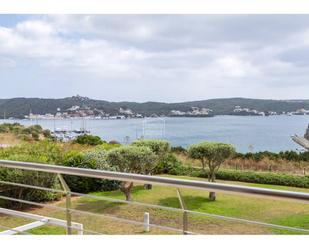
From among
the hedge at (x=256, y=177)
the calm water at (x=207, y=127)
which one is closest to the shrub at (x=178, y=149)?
the hedge at (x=256, y=177)

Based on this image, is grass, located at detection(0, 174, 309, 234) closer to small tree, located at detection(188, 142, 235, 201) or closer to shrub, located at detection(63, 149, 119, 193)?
shrub, located at detection(63, 149, 119, 193)

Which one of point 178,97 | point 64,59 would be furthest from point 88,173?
point 178,97

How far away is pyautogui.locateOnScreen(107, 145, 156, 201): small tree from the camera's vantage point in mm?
7422

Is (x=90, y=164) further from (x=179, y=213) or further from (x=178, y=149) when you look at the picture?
(x=178, y=149)

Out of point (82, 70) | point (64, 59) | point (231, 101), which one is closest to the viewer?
point (64, 59)

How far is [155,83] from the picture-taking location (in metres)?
16.2

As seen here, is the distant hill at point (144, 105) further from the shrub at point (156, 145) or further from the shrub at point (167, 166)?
the shrub at point (156, 145)

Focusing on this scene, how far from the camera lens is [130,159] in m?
7.60

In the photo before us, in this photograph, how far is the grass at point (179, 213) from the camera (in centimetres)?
532

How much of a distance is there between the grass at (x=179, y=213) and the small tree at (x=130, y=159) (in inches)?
20.9
